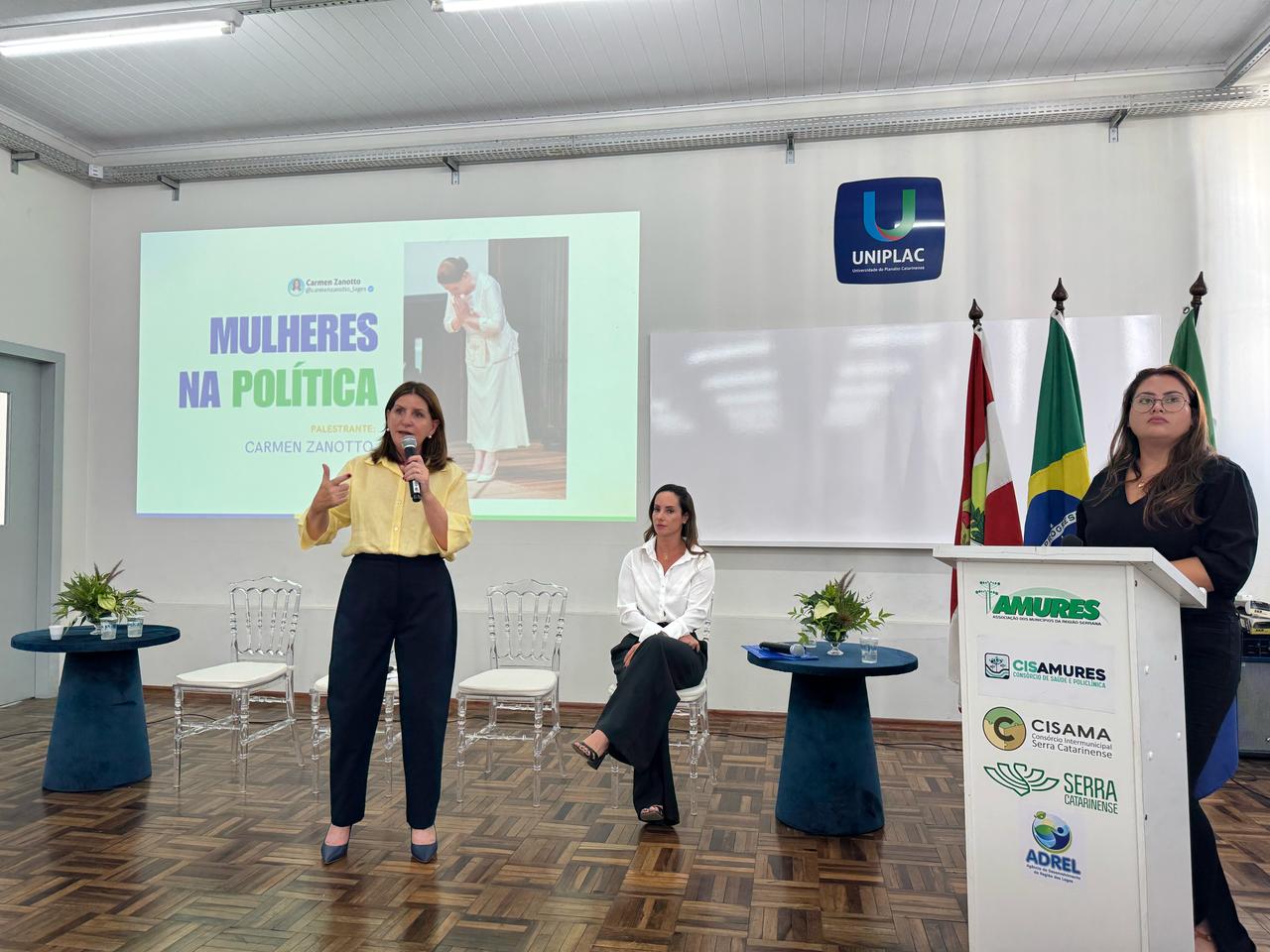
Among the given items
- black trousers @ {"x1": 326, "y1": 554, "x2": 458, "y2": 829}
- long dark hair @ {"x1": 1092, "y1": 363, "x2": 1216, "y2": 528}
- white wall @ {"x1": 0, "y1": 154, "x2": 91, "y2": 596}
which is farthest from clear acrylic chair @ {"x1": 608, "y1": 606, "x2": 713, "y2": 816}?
white wall @ {"x1": 0, "y1": 154, "x2": 91, "y2": 596}

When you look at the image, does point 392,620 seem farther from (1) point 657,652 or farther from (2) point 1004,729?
(2) point 1004,729

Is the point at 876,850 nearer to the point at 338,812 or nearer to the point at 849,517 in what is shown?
the point at 338,812

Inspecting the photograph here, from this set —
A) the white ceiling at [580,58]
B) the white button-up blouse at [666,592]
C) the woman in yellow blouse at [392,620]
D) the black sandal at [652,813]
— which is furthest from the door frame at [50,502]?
the black sandal at [652,813]

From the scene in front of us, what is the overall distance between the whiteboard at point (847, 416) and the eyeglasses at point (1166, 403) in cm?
278

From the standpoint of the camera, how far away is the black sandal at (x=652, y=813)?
3525mm

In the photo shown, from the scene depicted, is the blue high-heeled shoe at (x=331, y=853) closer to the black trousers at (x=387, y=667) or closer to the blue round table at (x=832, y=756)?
the black trousers at (x=387, y=667)

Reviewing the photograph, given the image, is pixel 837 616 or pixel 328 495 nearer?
pixel 328 495

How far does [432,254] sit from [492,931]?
14.6ft

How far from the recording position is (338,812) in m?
3.17

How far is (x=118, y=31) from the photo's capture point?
4.61 m

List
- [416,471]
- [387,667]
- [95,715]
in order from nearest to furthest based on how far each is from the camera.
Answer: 1. [416,471]
2. [387,667]
3. [95,715]

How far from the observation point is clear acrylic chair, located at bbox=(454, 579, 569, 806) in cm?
413

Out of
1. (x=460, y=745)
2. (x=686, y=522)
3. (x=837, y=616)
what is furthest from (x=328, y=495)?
(x=837, y=616)

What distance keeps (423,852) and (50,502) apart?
4558 millimetres
